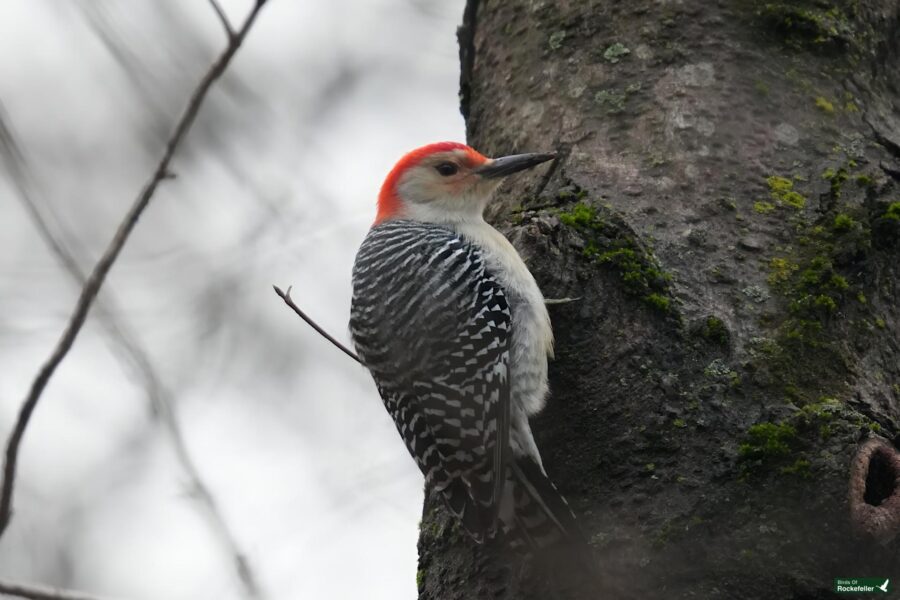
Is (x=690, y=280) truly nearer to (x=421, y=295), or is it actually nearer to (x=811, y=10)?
(x=421, y=295)

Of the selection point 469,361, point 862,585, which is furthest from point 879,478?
point 469,361

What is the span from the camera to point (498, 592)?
3496 millimetres

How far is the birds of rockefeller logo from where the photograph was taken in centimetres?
291

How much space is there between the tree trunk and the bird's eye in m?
0.40

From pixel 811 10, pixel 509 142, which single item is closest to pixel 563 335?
pixel 509 142

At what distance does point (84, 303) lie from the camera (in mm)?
1900

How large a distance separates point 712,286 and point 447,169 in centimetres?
201

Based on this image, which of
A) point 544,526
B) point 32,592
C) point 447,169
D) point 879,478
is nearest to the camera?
point 32,592

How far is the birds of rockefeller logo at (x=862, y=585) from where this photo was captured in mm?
2912

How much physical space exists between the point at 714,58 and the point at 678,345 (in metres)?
1.51

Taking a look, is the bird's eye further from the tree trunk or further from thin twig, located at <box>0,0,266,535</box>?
thin twig, located at <box>0,0,266,535</box>

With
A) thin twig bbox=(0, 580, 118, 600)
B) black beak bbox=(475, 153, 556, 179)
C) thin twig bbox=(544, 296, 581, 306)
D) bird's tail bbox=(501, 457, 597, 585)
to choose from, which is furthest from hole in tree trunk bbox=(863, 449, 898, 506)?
thin twig bbox=(0, 580, 118, 600)

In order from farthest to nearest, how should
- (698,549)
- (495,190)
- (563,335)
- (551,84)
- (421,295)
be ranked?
(495,190) < (551,84) < (421,295) < (563,335) < (698,549)

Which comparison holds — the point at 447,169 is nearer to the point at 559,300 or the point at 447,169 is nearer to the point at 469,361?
the point at 469,361
